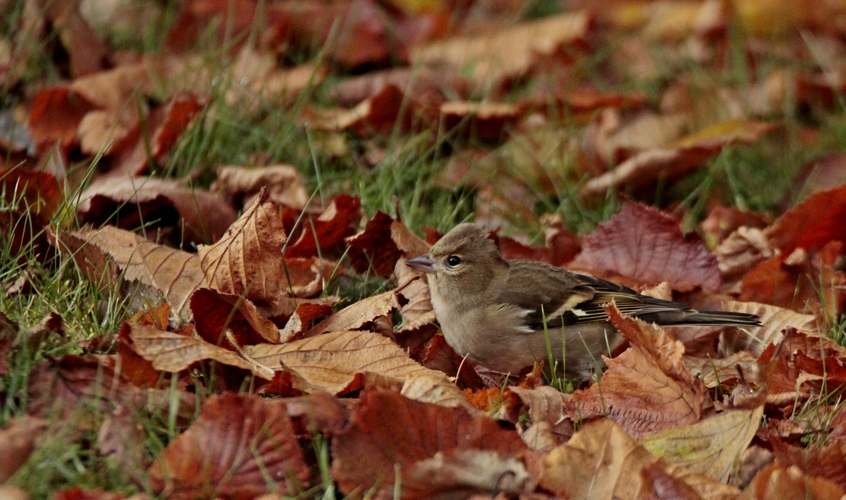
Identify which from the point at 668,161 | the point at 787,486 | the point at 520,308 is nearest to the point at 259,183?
the point at 520,308

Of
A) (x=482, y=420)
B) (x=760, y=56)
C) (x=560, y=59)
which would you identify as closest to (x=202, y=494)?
(x=482, y=420)

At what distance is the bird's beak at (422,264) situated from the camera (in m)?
4.19

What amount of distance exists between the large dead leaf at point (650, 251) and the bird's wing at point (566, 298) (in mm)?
331

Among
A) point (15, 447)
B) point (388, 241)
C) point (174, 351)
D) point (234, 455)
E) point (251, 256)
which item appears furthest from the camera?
point (388, 241)

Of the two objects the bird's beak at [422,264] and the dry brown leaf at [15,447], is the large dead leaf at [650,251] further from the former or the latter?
the dry brown leaf at [15,447]

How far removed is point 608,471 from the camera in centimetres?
288

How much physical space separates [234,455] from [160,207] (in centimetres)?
187

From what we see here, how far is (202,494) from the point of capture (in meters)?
2.68

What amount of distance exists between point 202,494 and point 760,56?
601cm

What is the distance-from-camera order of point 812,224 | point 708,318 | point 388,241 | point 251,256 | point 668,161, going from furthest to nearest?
point 668,161 → point 812,224 → point 388,241 → point 708,318 → point 251,256

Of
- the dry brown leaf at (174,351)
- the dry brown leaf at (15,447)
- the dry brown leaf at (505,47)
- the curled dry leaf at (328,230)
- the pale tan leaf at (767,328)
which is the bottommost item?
the pale tan leaf at (767,328)

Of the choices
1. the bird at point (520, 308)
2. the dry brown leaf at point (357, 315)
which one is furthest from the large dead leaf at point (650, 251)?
the dry brown leaf at point (357, 315)

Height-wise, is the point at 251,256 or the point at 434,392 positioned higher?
the point at 251,256

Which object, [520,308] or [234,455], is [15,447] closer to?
[234,455]
